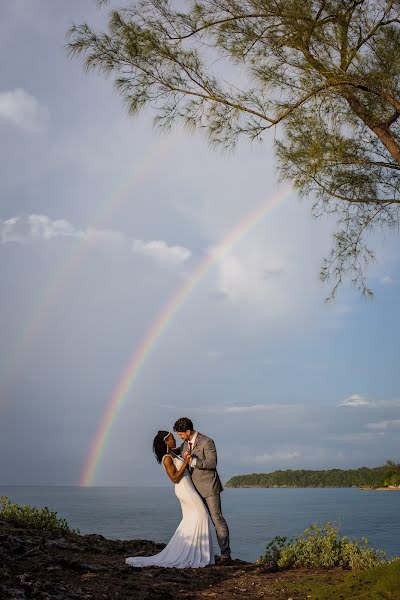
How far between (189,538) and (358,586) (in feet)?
9.35

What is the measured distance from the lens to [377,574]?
23.3 feet

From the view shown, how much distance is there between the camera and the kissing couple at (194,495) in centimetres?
902

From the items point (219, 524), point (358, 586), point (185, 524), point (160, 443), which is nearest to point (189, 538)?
point (185, 524)

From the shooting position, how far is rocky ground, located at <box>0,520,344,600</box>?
6336 mm

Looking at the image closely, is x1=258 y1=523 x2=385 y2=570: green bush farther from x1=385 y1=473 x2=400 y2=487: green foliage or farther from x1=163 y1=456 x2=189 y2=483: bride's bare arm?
x1=385 y1=473 x2=400 y2=487: green foliage

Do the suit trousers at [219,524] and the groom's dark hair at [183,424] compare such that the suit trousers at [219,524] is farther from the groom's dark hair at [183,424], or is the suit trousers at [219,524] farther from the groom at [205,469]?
the groom's dark hair at [183,424]

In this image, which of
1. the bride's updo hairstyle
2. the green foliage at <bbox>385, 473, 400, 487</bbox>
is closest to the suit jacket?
the bride's updo hairstyle

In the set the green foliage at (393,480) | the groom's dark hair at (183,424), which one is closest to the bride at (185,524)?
the groom's dark hair at (183,424)

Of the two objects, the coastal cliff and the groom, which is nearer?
the coastal cliff

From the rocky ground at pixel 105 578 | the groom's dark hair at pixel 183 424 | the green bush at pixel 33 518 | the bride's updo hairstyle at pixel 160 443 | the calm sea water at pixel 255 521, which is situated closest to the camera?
the rocky ground at pixel 105 578

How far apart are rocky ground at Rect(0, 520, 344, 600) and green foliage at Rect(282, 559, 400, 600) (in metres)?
0.14


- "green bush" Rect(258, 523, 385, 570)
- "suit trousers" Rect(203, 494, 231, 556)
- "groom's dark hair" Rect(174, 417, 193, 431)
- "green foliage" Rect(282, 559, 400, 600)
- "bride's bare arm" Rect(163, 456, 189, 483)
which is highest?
"groom's dark hair" Rect(174, 417, 193, 431)

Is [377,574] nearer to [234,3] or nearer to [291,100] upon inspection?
[291,100]

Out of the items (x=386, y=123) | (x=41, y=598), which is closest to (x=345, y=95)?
(x=386, y=123)
